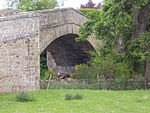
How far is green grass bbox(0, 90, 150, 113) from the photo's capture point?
9.65 metres

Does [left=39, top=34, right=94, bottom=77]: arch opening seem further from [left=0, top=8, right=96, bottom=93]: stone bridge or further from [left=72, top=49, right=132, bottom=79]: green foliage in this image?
[left=0, top=8, right=96, bottom=93]: stone bridge

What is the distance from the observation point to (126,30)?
16625mm

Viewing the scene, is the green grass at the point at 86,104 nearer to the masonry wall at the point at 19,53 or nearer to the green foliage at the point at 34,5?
the masonry wall at the point at 19,53

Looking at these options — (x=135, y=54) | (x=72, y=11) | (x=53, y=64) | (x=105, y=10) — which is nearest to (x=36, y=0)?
(x=53, y=64)

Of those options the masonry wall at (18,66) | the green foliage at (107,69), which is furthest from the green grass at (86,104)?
the green foliage at (107,69)

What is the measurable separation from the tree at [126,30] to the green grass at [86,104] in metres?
3.18

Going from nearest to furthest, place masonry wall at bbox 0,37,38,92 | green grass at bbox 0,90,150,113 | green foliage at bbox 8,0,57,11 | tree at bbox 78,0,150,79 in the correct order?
green grass at bbox 0,90,150,113, masonry wall at bbox 0,37,38,92, tree at bbox 78,0,150,79, green foliage at bbox 8,0,57,11

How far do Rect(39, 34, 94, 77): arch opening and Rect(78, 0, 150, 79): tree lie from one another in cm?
660

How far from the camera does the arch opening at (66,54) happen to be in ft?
84.6

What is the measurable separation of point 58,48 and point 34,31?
11.9 meters

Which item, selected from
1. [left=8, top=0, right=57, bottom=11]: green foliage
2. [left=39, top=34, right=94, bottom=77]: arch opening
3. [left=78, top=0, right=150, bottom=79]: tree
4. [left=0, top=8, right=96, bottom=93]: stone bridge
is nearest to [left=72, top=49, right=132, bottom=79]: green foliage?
[left=78, top=0, right=150, bottom=79]: tree

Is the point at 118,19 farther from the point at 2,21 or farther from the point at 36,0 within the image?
the point at 36,0

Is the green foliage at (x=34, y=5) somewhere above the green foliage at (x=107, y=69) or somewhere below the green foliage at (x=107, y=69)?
above

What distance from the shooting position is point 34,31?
1540 centimetres
